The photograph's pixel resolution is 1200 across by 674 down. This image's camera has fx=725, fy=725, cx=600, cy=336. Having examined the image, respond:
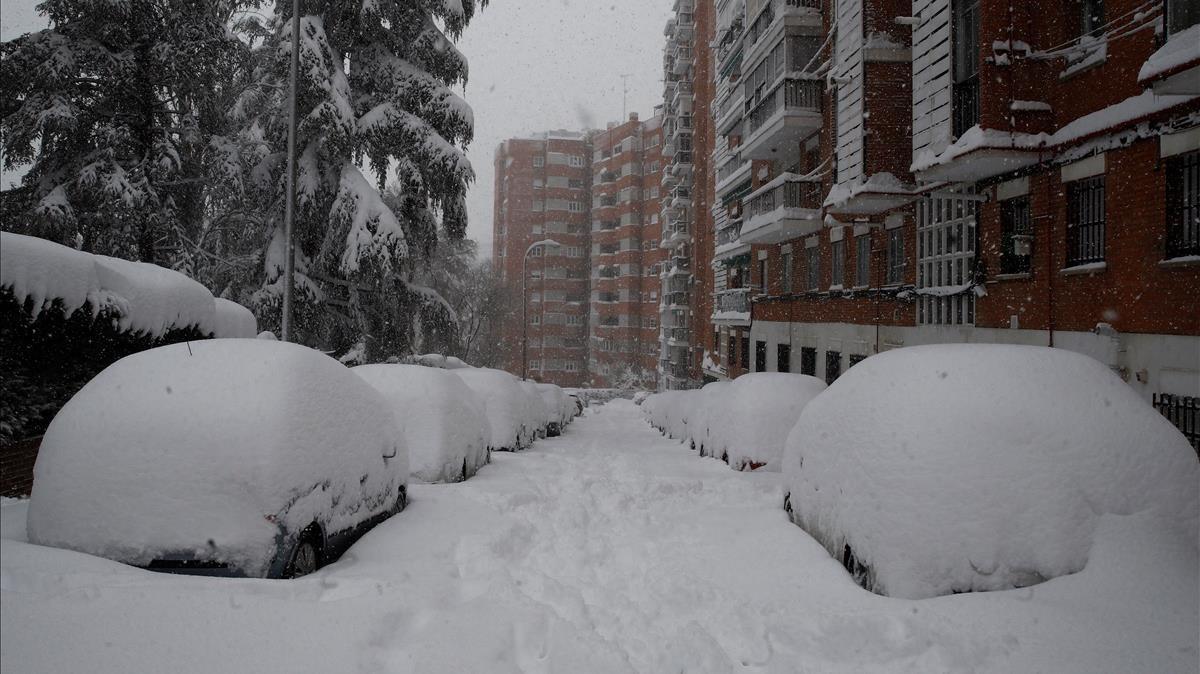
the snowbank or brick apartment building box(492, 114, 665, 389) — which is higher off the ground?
brick apartment building box(492, 114, 665, 389)

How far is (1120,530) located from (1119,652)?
815 millimetres

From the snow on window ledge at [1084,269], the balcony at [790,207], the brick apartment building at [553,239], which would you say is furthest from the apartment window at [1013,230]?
the brick apartment building at [553,239]

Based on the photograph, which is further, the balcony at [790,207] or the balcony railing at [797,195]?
the balcony railing at [797,195]

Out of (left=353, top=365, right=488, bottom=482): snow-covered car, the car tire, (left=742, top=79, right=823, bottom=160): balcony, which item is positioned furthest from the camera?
(left=742, top=79, right=823, bottom=160): balcony

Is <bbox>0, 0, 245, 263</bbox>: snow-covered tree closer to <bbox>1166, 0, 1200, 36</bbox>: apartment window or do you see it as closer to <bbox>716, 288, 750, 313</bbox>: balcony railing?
<bbox>1166, 0, 1200, 36</bbox>: apartment window

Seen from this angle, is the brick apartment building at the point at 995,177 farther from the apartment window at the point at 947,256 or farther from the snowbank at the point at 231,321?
the snowbank at the point at 231,321

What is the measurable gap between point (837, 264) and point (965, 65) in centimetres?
846

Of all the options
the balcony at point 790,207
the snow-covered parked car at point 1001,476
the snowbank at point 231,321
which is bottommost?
the snow-covered parked car at point 1001,476

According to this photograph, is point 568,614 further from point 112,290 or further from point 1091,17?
point 1091,17

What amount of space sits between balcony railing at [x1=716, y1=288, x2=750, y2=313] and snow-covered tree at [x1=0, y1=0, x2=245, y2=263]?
69.3 feet

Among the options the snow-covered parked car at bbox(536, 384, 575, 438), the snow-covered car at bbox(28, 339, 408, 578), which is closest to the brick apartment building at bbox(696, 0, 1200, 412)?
the snow-covered parked car at bbox(536, 384, 575, 438)

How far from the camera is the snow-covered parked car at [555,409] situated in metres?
21.7

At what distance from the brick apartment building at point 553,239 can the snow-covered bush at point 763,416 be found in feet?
211

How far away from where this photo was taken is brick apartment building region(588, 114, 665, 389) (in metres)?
69.0
